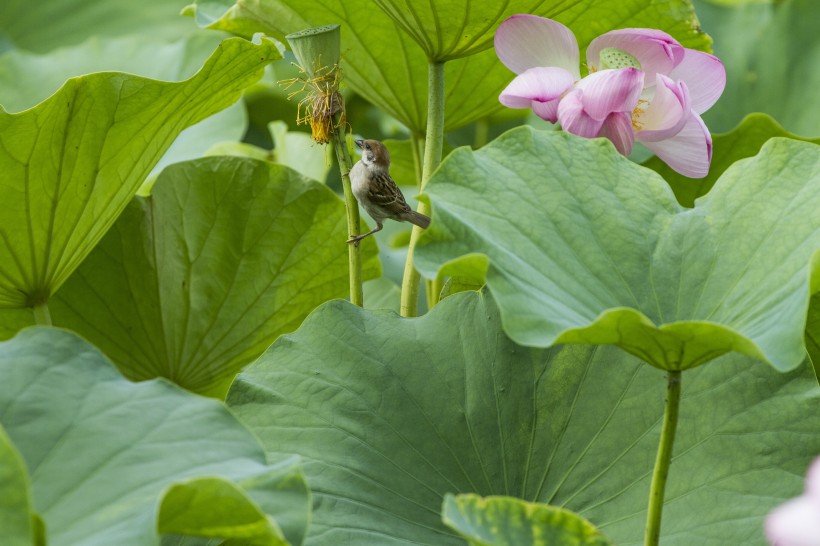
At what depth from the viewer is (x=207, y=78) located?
961mm

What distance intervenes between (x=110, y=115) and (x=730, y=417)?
623mm

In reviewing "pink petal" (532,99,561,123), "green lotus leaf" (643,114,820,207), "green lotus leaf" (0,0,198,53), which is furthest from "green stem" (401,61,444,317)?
"green lotus leaf" (0,0,198,53)

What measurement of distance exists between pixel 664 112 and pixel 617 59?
0.22 ft

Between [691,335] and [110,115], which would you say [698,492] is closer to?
[691,335]

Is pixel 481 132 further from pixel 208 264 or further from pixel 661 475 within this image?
pixel 661 475

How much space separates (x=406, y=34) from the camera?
43.5 inches

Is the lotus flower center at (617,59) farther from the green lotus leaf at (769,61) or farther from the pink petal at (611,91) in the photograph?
the green lotus leaf at (769,61)

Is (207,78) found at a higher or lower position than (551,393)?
higher

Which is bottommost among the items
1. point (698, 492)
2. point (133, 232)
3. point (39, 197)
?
point (698, 492)

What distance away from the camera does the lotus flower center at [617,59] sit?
93 centimetres

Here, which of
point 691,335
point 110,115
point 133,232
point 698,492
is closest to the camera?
point 691,335

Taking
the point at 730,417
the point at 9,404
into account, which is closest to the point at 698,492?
the point at 730,417

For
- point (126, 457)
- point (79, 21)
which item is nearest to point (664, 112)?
point (126, 457)

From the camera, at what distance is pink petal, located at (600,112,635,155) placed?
922mm
